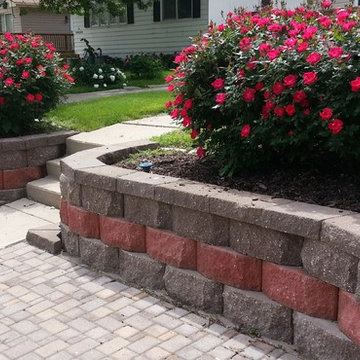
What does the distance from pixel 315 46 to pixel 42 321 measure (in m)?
2.43

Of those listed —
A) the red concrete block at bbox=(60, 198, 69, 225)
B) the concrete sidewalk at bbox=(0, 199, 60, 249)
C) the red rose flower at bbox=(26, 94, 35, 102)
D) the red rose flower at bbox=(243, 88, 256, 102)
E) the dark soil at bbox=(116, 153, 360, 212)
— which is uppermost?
the red rose flower at bbox=(243, 88, 256, 102)

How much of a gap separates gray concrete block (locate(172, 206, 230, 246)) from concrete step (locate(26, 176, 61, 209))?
2.65m

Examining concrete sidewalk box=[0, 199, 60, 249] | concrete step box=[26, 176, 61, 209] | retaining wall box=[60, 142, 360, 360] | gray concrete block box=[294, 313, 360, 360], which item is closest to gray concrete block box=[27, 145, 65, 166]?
concrete step box=[26, 176, 61, 209]

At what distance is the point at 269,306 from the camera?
320 centimetres

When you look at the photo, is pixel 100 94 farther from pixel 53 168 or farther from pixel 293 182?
pixel 293 182

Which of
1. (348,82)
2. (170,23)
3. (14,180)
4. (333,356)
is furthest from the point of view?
(170,23)

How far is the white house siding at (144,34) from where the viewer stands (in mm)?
18531

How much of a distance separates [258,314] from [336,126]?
1.17 m

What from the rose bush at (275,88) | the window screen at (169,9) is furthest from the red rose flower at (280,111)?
the window screen at (169,9)

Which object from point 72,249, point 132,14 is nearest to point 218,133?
point 72,249

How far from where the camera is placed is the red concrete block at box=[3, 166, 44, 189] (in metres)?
6.52

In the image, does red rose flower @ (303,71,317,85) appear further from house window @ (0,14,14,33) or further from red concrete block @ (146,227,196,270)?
house window @ (0,14,14,33)

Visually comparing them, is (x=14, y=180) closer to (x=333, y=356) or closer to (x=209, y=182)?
(x=209, y=182)

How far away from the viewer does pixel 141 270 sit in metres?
4.04
